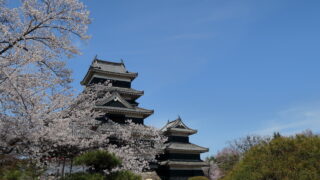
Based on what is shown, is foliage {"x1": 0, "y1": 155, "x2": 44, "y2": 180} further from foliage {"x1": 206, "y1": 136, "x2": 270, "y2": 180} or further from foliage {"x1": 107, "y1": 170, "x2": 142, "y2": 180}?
foliage {"x1": 206, "y1": 136, "x2": 270, "y2": 180}

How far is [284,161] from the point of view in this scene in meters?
6.55

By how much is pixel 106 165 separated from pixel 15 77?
4.56 meters

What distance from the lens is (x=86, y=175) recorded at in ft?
30.8

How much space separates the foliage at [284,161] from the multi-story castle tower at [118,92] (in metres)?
18.0

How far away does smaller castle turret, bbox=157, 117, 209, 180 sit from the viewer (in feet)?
105

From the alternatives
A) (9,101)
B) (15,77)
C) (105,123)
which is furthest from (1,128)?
(105,123)

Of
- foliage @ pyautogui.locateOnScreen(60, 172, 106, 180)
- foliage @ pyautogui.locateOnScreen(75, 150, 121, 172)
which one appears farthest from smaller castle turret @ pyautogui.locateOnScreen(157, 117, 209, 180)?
foliage @ pyautogui.locateOnScreen(60, 172, 106, 180)

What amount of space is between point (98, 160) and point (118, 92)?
17.1m

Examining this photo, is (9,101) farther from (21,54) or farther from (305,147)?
(305,147)

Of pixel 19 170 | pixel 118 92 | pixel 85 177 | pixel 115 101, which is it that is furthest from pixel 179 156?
pixel 85 177

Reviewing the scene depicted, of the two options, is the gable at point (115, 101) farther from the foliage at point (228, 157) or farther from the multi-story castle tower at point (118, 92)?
the foliage at point (228, 157)

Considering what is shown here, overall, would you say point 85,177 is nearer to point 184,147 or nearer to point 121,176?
point 121,176

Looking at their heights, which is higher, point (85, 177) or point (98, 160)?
point (98, 160)

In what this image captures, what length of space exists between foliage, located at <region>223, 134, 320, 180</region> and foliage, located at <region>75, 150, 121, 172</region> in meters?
4.63
